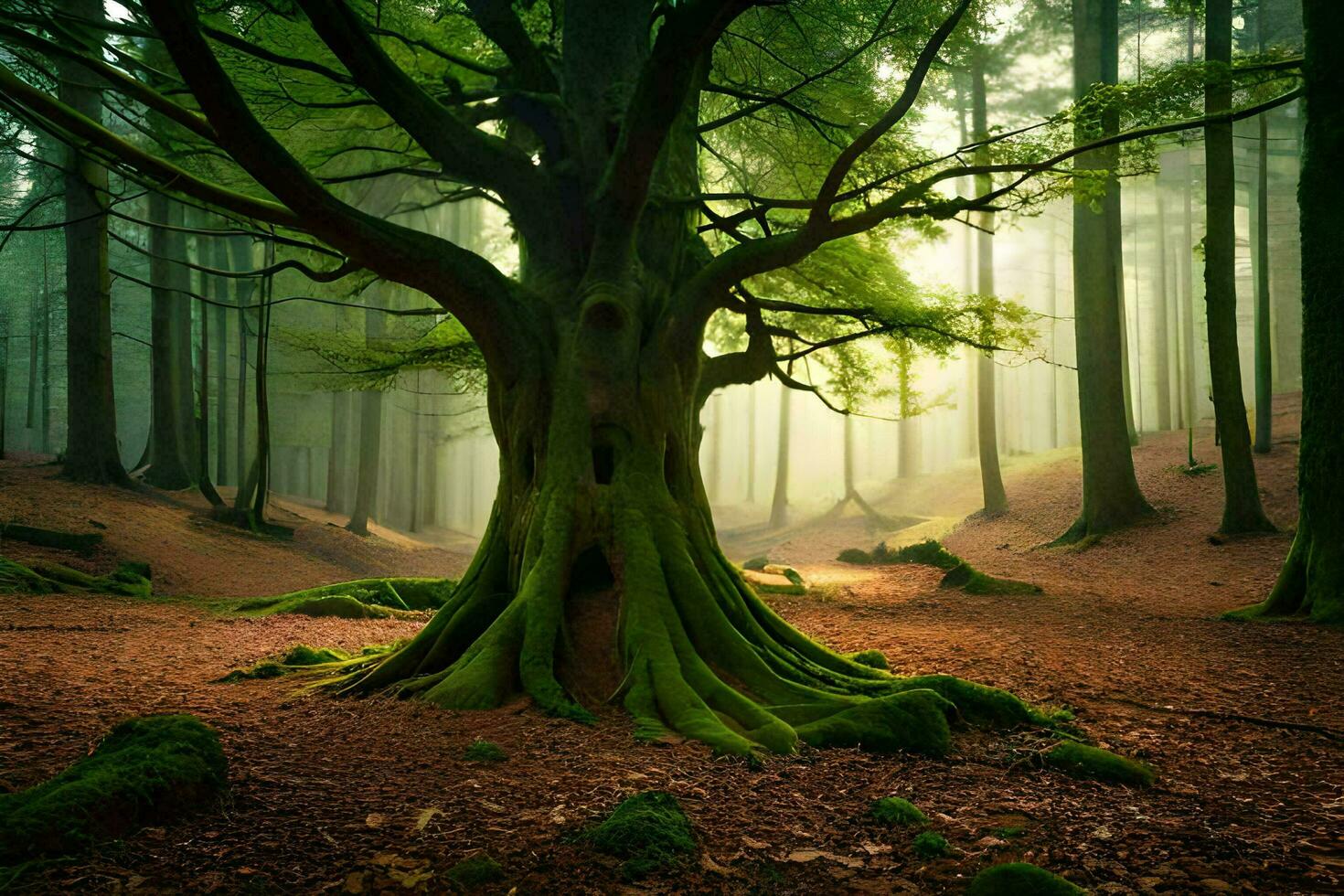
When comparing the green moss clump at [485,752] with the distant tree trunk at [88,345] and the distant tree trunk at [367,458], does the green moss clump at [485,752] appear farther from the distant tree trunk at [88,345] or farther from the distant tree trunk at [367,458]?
the distant tree trunk at [367,458]

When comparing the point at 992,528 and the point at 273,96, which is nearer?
the point at 273,96

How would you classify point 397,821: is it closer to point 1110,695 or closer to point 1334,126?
point 1110,695

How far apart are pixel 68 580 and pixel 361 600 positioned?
342cm

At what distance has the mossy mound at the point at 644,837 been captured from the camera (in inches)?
109

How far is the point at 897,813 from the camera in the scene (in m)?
3.36

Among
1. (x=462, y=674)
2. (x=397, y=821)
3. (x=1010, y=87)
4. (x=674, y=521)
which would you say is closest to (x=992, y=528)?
(x=1010, y=87)

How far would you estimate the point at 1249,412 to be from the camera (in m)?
21.3

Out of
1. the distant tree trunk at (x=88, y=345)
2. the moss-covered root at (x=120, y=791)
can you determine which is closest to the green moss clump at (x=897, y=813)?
the moss-covered root at (x=120, y=791)

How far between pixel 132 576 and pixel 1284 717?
40.4 feet

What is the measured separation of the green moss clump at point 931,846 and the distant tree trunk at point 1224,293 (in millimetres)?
9999

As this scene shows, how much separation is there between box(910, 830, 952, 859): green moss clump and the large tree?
1281 millimetres

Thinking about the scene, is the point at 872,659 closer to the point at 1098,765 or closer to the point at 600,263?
the point at 1098,765

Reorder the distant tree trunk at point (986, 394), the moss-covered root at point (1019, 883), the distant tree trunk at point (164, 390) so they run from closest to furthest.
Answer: the moss-covered root at point (1019, 883) < the distant tree trunk at point (164, 390) < the distant tree trunk at point (986, 394)

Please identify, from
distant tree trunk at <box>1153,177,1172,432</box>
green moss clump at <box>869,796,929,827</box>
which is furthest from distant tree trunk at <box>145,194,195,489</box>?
distant tree trunk at <box>1153,177,1172,432</box>
